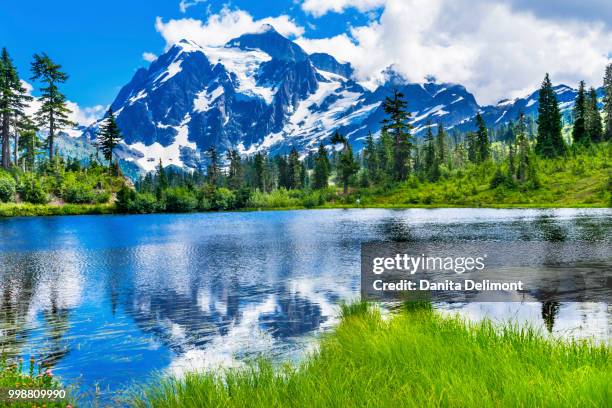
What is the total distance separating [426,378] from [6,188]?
117602 mm

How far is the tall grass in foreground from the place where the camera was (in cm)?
693

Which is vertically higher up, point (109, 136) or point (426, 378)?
point (109, 136)

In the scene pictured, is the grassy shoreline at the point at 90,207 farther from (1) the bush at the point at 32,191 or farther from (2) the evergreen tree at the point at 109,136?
(2) the evergreen tree at the point at 109,136

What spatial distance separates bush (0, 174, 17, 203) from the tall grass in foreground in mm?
113228

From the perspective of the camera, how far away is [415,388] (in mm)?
7871

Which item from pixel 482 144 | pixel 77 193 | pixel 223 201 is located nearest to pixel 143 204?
pixel 77 193

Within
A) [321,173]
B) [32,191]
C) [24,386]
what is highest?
[321,173]

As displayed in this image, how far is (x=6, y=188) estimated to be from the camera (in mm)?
104875

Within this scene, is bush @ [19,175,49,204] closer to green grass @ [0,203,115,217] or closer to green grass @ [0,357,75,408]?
green grass @ [0,203,115,217]

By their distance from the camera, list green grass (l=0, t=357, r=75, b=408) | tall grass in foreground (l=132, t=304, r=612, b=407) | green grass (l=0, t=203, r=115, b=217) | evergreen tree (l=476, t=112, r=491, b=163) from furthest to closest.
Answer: evergreen tree (l=476, t=112, r=491, b=163) < green grass (l=0, t=203, r=115, b=217) < green grass (l=0, t=357, r=75, b=408) < tall grass in foreground (l=132, t=304, r=612, b=407)

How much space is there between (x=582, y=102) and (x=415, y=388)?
146647mm

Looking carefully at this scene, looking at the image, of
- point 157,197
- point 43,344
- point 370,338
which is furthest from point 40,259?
point 157,197

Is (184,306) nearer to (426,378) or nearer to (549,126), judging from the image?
(426,378)

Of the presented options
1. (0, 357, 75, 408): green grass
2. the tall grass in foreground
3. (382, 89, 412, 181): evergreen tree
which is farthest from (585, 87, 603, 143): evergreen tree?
(0, 357, 75, 408): green grass
